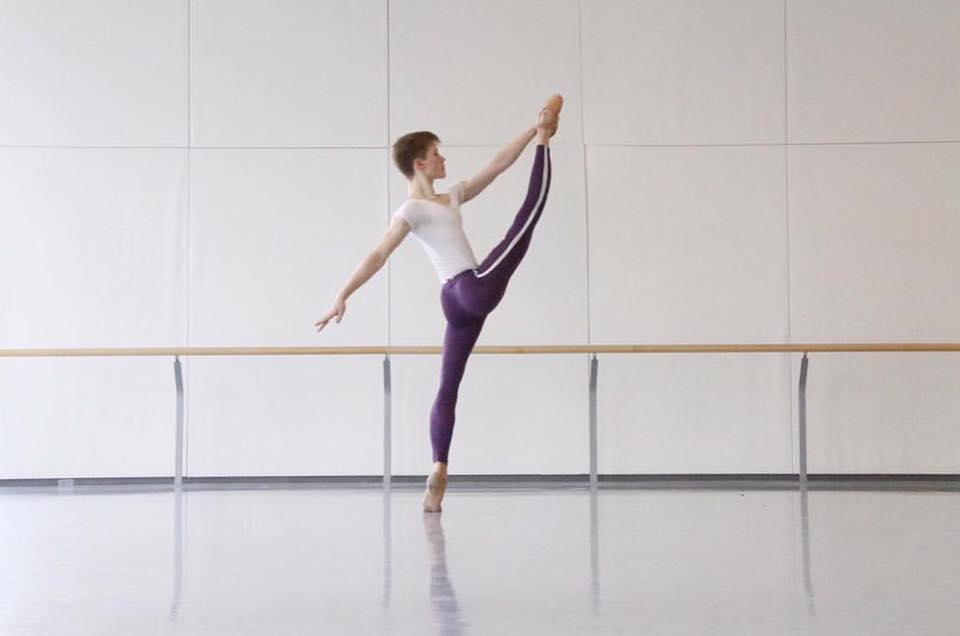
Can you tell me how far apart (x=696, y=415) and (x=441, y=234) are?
2.63m

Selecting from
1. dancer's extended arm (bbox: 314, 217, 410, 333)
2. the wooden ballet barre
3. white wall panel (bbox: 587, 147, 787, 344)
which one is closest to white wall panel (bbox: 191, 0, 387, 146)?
the wooden ballet barre

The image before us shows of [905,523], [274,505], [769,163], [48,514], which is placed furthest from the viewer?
[769,163]

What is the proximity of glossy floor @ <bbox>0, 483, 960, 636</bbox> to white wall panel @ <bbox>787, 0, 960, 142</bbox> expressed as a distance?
2.22 m

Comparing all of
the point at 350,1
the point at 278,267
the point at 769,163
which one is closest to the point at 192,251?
the point at 278,267

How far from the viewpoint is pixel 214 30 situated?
711 cm

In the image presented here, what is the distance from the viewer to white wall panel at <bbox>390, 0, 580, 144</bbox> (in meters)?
7.08

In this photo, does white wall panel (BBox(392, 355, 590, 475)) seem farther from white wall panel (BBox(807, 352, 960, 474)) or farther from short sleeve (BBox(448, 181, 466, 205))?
short sleeve (BBox(448, 181, 466, 205))

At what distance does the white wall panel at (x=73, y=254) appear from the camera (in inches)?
278

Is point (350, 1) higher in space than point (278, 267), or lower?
higher

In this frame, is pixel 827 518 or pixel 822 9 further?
pixel 822 9

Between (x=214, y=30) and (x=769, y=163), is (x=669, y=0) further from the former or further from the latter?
(x=214, y=30)

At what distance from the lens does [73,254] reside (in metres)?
7.07

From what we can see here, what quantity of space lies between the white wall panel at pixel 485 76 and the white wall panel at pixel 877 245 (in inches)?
55.5

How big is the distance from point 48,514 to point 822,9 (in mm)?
4724
